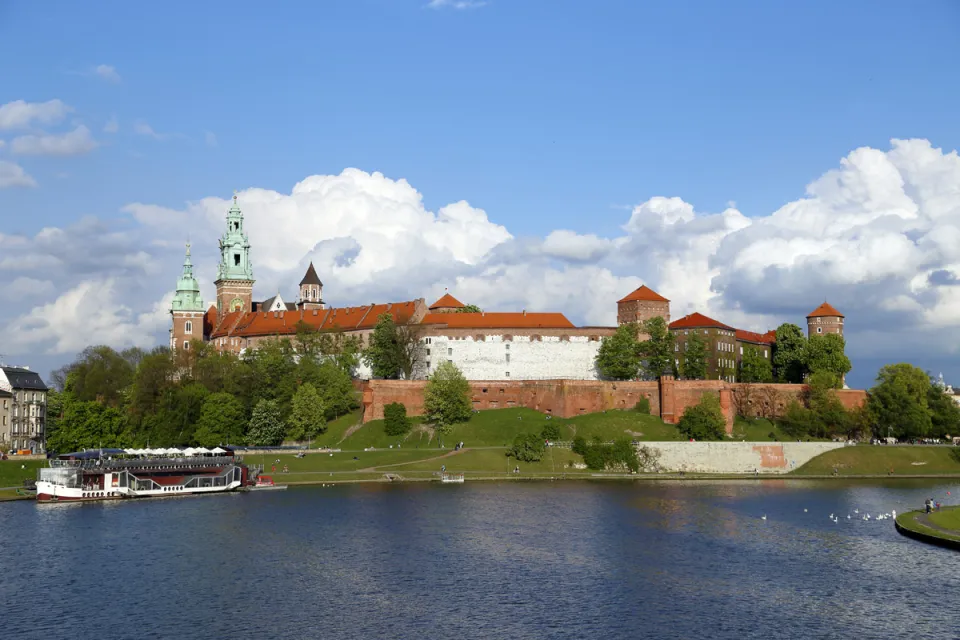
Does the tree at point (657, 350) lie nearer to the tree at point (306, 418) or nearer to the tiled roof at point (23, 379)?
the tree at point (306, 418)

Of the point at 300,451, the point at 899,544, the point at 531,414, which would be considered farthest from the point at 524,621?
the point at 531,414

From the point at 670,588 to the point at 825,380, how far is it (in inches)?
2555

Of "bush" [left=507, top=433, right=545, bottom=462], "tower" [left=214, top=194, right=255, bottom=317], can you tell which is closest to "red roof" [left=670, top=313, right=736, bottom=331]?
"bush" [left=507, top=433, right=545, bottom=462]

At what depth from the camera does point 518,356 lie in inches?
4496

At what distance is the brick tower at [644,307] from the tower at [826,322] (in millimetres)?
19035

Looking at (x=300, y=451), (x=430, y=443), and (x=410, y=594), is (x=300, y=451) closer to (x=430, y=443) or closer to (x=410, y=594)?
(x=430, y=443)

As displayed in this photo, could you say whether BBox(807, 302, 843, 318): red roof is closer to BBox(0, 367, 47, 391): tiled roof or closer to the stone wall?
the stone wall

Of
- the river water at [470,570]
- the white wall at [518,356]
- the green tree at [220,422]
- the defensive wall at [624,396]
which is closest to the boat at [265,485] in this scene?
the river water at [470,570]

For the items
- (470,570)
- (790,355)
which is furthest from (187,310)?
(470,570)

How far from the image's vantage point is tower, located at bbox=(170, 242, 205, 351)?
5335 inches

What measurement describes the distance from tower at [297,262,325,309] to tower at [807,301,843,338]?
66912 mm

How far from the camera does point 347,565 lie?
48.1 metres

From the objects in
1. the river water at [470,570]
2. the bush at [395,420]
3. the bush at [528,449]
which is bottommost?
the river water at [470,570]

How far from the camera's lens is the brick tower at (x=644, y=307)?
114875 millimetres
